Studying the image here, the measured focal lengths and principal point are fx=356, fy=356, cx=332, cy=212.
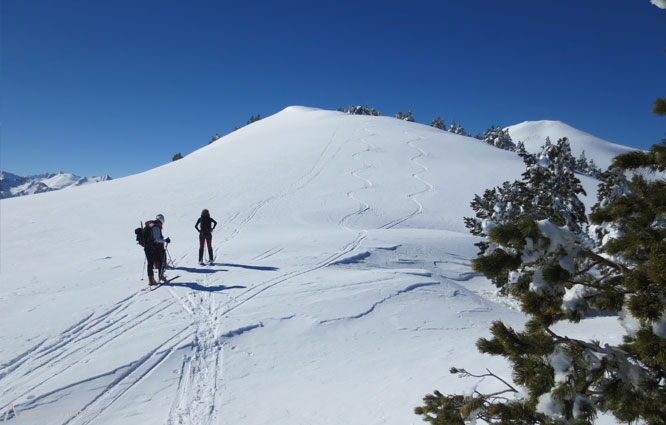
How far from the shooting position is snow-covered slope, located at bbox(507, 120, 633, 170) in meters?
128

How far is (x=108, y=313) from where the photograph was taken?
8.07m

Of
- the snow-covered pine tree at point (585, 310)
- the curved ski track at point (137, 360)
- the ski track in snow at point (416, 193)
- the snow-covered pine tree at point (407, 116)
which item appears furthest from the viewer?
the snow-covered pine tree at point (407, 116)

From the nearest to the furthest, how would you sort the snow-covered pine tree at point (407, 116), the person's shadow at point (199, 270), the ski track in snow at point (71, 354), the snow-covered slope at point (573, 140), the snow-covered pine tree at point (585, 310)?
1. the snow-covered pine tree at point (585, 310)
2. the ski track in snow at point (71, 354)
3. the person's shadow at point (199, 270)
4. the snow-covered pine tree at point (407, 116)
5. the snow-covered slope at point (573, 140)

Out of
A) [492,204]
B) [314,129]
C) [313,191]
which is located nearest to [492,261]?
[492,204]

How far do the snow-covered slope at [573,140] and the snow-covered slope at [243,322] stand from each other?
415 feet

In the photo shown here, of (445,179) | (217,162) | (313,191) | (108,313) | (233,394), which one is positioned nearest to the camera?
(233,394)

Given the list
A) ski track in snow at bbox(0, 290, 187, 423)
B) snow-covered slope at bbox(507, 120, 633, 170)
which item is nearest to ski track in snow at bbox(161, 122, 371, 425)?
ski track in snow at bbox(0, 290, 187, 423)

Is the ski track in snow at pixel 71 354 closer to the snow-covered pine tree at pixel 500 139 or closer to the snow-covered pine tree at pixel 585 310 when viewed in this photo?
the snow-covered pine tree at pixel 585 310

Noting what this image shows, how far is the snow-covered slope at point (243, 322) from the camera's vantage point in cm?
503

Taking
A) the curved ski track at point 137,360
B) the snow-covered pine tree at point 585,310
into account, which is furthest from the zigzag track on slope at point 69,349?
the snow-covered pine tree at point 585,310

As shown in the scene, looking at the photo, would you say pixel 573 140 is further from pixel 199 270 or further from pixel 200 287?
pixel 200 287

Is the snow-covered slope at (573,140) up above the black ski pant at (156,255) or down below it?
above

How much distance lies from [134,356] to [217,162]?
35.2 m

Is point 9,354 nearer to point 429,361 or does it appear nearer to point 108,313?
point 108,313
